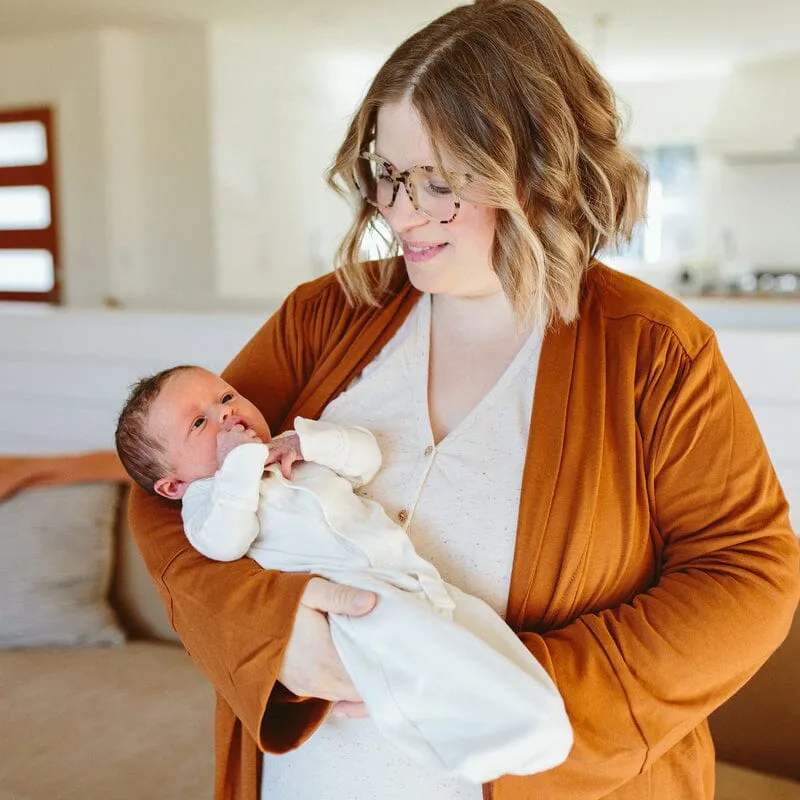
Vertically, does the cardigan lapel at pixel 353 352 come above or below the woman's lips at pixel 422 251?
below

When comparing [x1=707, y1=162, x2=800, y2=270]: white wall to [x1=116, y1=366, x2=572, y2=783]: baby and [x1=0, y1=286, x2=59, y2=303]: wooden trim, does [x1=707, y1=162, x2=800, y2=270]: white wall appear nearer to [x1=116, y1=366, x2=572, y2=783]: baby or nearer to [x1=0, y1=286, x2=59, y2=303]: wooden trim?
[x1=0, y1=286, x2=59, y2=303]: wooden trim

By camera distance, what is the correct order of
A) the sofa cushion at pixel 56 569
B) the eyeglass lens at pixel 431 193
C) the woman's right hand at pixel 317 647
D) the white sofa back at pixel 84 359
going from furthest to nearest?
the white sofa back at pixel 84 359 < the sofa cushion at pixel 56 569 < the eyeglass lens at pixel 431 193 < the woman's right hand at pixel 317 647

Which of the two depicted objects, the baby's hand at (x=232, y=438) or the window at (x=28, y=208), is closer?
the baby's hand at (x=232, y=438)

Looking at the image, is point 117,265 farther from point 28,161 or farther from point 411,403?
point 411,403

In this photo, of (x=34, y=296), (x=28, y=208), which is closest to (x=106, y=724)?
(x=34, y=296)

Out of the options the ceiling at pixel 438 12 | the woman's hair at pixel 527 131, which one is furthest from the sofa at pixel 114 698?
the ceiling at pixel 438 12

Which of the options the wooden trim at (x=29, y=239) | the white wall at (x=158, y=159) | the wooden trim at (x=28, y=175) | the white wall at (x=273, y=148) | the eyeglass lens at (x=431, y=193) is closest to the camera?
the eyeglass lens at (x=431, y=193)

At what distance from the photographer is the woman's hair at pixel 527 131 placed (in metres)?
1.08

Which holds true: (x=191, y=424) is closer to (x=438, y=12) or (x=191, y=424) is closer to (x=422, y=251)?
(x=422, y=251)

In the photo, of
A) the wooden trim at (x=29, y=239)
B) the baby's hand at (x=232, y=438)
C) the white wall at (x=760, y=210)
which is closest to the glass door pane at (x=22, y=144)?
the wooden trim at (x=29, y=239)

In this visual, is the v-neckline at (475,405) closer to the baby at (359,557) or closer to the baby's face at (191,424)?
the baby at (359,557)

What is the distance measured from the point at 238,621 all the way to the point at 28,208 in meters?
6.88

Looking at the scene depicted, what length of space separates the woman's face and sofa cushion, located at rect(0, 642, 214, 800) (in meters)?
1.13

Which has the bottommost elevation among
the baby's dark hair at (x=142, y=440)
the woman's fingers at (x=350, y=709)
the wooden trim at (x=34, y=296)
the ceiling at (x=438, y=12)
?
the woman's fingers at (x=350, y=709)
